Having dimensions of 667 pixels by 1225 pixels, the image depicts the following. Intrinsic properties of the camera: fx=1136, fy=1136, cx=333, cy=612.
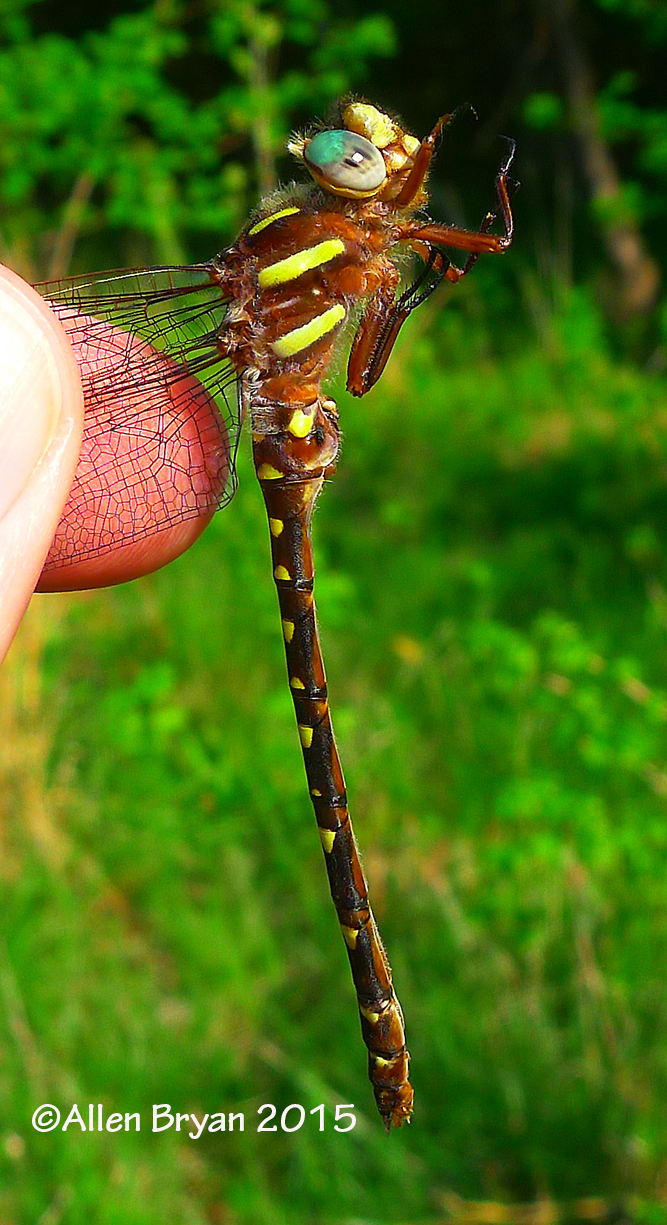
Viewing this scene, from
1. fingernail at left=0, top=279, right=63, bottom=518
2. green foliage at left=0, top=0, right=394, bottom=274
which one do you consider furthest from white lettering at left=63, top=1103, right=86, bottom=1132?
green foliage at left=0, top=0, right=394, bottom=274

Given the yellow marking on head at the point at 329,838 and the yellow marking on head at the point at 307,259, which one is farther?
the yellow marking on head at the point at 329,838

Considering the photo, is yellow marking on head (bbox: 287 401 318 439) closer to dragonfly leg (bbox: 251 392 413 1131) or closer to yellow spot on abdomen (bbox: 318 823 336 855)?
dragonfly leg (bbox: 251 392 413 1131)

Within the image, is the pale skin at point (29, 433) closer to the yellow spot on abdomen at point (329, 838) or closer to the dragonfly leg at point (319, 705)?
the dragonfly leg at point (319, 705)

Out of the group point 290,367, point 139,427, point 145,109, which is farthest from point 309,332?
point 145,109

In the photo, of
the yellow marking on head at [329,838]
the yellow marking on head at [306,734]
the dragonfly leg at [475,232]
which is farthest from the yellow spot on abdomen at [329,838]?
the dragonfly leg at [475,232]

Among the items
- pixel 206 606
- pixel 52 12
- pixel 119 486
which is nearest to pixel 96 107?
pixel 206 606

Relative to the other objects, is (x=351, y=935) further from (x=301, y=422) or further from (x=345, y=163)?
(x=345, y=163)

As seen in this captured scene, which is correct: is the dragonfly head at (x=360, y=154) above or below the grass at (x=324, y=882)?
above

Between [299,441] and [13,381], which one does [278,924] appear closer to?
[299,441]
